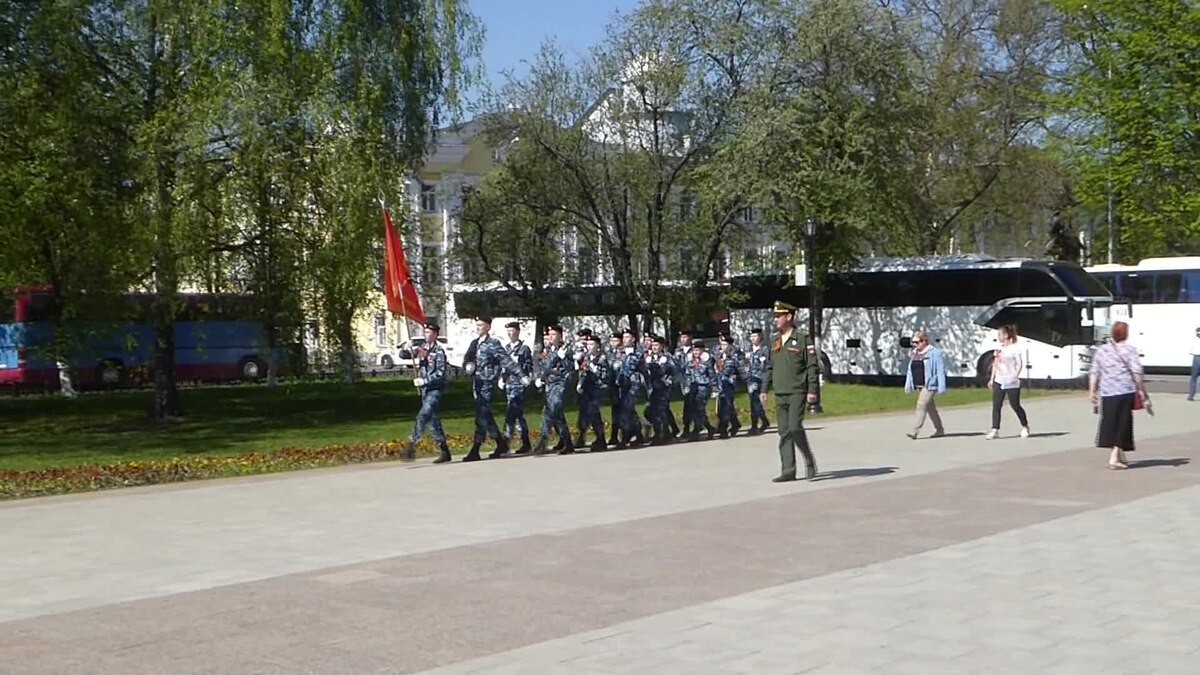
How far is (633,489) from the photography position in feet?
52.0

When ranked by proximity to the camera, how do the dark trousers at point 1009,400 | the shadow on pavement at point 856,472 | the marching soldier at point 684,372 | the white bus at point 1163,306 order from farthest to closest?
1. the white bus at point 1163,306
2. the marching soldier at point 684,372
3. the dark trousers at point 1009,400
4. the shadow on pavement at point 856,472

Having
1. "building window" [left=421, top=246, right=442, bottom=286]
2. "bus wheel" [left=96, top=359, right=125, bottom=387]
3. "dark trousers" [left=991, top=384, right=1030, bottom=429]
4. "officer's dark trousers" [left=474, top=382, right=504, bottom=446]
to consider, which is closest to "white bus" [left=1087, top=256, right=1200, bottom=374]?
"building window" [left=421, top=246, right=442, bottom=286]

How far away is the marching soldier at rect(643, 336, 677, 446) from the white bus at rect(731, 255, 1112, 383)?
18.9 meters

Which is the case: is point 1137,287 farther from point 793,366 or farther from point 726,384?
point 793,366

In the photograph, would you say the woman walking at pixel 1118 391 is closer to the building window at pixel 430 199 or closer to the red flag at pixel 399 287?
the red flag at pixel 399 287

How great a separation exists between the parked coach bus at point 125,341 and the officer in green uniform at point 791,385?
15.4 m

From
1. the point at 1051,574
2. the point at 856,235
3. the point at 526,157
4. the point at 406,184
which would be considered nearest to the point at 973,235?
the point at 856,235

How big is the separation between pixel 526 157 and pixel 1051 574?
31.5 metres

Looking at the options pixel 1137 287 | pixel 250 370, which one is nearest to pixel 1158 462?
pixel 1137 287

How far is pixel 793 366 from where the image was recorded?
16.0 metres

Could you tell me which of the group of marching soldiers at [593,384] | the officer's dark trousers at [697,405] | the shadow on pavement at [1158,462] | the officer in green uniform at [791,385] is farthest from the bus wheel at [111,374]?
the shadow on pavement at [1158,462]

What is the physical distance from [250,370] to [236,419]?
28492mm

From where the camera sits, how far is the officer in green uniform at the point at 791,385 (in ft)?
52.6

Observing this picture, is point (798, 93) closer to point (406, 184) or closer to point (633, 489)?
point (406, 184)
